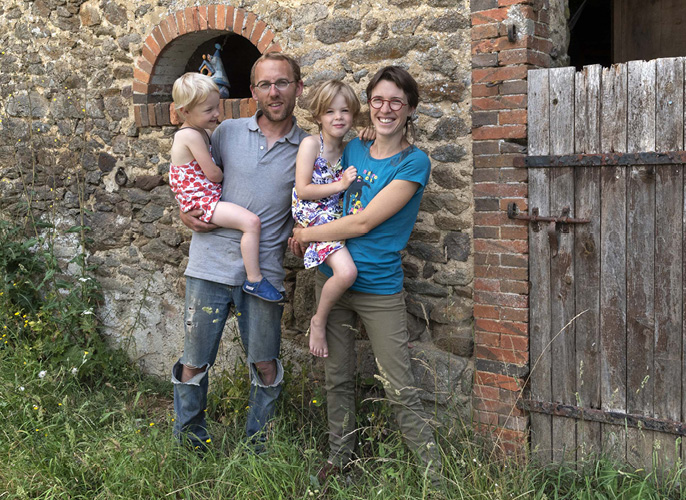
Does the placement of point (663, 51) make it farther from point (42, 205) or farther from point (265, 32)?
point (42, 205)

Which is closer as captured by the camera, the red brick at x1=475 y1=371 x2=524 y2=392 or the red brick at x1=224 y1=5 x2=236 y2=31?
the red brick at x1=475 y1=371 x2=524 y2=392

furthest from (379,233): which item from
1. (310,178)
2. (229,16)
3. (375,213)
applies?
(229,16)

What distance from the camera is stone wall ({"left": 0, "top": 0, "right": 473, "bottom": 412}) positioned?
11.9ft

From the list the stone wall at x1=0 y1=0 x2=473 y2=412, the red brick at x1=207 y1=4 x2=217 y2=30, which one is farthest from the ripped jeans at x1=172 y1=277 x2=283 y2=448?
the red brick at x1=207 y1=4 x2=217 y2=30

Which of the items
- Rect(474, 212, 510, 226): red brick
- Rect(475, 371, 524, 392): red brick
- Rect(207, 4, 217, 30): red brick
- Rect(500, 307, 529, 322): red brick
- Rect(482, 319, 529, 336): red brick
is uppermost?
Rect(207, 4, 217, 30): red brick

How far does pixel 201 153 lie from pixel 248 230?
477 millimetres

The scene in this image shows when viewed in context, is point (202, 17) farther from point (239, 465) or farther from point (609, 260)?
point (609, 260)

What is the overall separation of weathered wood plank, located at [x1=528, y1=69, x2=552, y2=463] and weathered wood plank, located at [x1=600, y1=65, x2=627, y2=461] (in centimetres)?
27

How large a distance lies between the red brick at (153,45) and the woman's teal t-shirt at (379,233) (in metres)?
2.20

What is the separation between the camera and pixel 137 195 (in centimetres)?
500

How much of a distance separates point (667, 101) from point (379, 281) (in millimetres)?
1576

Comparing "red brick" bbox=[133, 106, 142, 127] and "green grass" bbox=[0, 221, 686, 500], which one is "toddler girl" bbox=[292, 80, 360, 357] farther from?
"red brick" bbox=[133, 106, 142, 127]

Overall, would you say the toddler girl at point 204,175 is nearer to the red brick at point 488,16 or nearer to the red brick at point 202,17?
the red brick at point 202,17

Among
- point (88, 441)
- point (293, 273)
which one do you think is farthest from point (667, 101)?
point (88, 441)
